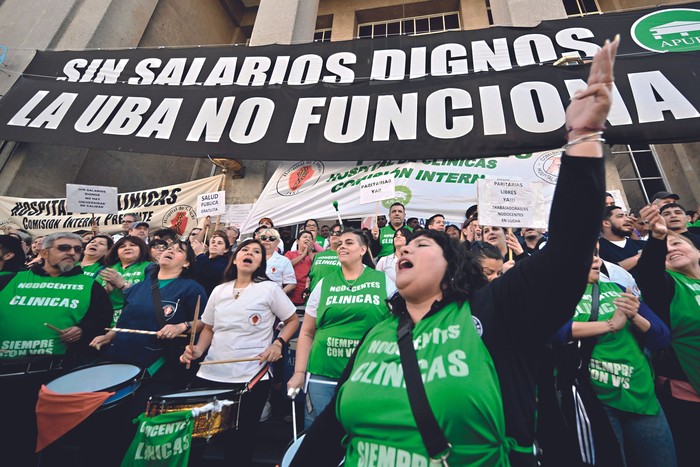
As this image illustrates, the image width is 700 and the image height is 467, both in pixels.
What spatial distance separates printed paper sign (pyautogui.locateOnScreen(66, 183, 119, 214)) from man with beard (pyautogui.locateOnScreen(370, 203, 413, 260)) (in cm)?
584

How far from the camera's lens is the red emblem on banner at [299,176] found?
684cm

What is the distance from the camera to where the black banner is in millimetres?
5930

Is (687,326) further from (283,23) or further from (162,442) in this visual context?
(283,23)

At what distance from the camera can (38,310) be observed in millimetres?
2629

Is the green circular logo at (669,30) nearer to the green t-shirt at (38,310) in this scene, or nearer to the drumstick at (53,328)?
the green t-shirt at (38,310)

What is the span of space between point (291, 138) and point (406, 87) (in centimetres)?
278

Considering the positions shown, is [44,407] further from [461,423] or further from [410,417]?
[461,423]

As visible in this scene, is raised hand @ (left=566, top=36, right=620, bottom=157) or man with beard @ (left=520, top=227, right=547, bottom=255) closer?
raised hand @ (left=566, top=36, right=620, bottom=157)

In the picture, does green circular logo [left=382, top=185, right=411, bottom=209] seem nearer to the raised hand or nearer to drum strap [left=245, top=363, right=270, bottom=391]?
drum strap [left=245, top=363, right=270, bottom=391]

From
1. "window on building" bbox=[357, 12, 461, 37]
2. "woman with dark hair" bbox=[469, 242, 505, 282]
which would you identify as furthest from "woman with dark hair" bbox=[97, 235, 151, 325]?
"window on building" bbox=[357, 12, 461, 37]

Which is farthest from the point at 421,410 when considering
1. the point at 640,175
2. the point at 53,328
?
the point at 640,175

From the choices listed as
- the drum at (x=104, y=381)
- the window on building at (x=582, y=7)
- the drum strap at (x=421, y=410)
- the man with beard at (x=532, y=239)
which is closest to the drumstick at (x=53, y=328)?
the drum at (x=104, y=381)

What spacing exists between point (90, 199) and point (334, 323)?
22.4 ft

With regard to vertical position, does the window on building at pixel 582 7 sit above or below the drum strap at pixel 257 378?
above
